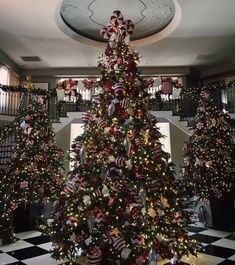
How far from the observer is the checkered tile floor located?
325 cm

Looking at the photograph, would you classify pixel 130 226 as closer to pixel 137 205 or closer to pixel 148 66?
pixel 137 205

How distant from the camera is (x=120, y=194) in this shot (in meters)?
2.91

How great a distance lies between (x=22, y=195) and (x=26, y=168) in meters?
0.46

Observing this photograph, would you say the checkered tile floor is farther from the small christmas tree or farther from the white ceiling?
the white ceiling

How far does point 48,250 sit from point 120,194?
1.62 m

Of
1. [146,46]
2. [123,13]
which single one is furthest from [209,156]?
[146,46]

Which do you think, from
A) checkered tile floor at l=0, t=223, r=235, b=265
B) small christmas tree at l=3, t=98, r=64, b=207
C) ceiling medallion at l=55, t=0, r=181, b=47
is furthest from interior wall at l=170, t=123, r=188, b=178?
small christmas tree at l=3, t=98, r=64, b=207

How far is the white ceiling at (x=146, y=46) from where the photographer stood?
5.73 m

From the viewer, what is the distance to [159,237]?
2.79 metres

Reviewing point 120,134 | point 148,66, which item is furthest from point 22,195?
point 148,66

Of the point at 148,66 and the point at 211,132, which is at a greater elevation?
the point at 148,66

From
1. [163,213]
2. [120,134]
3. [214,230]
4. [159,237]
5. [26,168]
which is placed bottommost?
[214,230]

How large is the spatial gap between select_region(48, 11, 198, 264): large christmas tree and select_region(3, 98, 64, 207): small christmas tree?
158 cm

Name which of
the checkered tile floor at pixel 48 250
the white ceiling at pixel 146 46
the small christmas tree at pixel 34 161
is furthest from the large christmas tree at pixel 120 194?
the white ceiling at pixel 146 46
